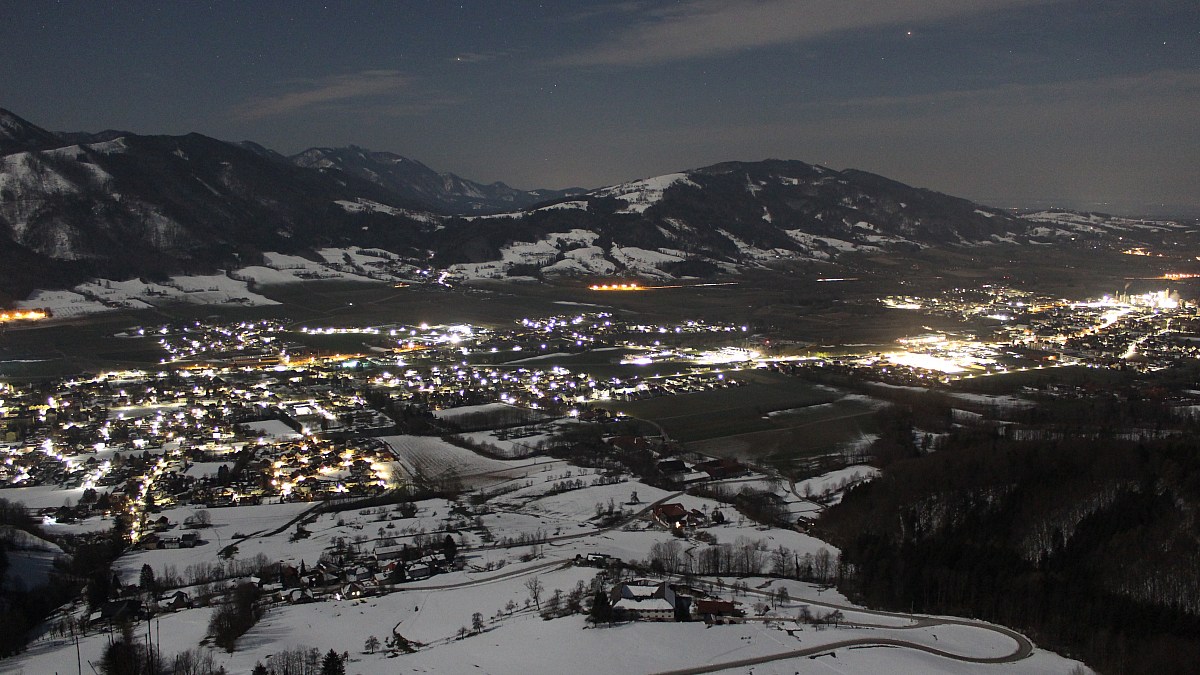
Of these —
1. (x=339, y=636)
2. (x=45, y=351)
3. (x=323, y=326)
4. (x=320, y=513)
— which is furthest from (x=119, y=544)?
(x=323, y=326)

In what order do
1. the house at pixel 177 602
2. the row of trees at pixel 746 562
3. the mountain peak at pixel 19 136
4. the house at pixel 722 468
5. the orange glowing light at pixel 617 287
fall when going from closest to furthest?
1. the house at pixel 177 602
2. the row of trees at pixel 746 562
3. the house at pixel 722 468
4. the orange glowing light at pixel 617 287
5. the mountain peak at pixel 19 136

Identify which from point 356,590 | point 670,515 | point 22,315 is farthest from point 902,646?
point 22,315

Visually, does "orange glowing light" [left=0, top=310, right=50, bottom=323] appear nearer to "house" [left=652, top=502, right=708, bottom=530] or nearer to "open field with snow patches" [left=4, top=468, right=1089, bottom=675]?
"open field with snow patches" [left=4, top=468, right=1089, bottom=675]

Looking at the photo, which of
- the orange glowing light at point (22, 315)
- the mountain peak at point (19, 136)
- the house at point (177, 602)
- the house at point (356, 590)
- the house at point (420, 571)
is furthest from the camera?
the mountain peak at point (19, 136)

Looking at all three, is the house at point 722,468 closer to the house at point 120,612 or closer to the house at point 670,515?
the house at point 670,515

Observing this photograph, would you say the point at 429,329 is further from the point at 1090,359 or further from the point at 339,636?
the point at 339,636

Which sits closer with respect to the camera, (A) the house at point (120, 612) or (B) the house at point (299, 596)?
(A) the house at point (120, 612)

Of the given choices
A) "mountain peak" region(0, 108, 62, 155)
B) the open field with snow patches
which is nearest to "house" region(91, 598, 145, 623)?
the open field with snow patches

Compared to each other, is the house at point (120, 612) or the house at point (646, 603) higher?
the house at point (120, 612)

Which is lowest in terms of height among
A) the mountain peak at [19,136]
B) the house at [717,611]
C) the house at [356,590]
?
the house at [717,611]

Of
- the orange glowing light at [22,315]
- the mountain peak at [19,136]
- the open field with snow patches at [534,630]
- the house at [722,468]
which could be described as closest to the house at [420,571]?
the open field with snow patches at [534,630]

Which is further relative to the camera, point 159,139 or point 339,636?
point 159,139
